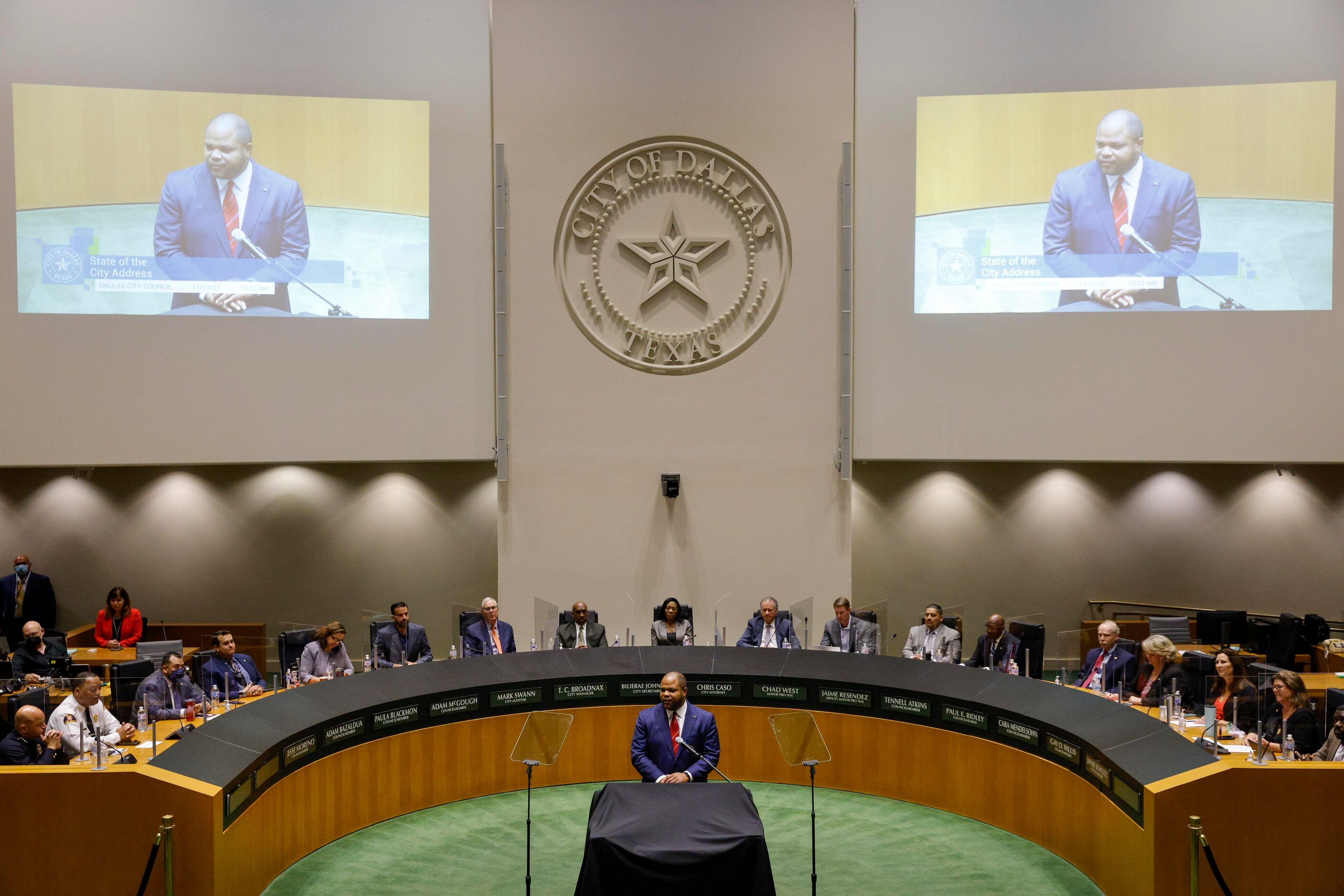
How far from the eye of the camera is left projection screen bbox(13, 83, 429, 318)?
982cm

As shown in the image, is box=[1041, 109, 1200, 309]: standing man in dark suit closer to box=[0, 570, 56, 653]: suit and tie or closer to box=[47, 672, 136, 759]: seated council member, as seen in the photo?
box=[47, 672, 136, 759]: seated council member

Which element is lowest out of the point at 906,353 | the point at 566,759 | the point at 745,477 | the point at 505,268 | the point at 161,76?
the point at 566,759

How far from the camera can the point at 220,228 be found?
33.0ft

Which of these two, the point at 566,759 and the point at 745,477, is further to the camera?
the point at 745,477

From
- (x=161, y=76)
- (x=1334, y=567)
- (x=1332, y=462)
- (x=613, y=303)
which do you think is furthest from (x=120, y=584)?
(x=1334, y=567)

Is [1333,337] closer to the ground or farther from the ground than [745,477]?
farther from the ground

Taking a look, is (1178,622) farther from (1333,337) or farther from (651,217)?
(651,217)

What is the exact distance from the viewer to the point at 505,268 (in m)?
10.4

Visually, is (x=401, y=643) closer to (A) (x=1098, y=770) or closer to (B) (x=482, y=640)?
(B) (x=482, y=640)

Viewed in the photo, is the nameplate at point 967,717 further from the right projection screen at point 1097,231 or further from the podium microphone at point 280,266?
the podium microphone at point 280,266

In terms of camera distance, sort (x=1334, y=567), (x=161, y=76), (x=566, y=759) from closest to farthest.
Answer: (x=566, y=759) < (x=161, y=76) < (x=1334, y=567)

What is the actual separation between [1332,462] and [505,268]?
29.1 ft

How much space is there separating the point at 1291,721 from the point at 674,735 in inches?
139

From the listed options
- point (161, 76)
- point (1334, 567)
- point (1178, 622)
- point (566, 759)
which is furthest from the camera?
point (1334, 567)
